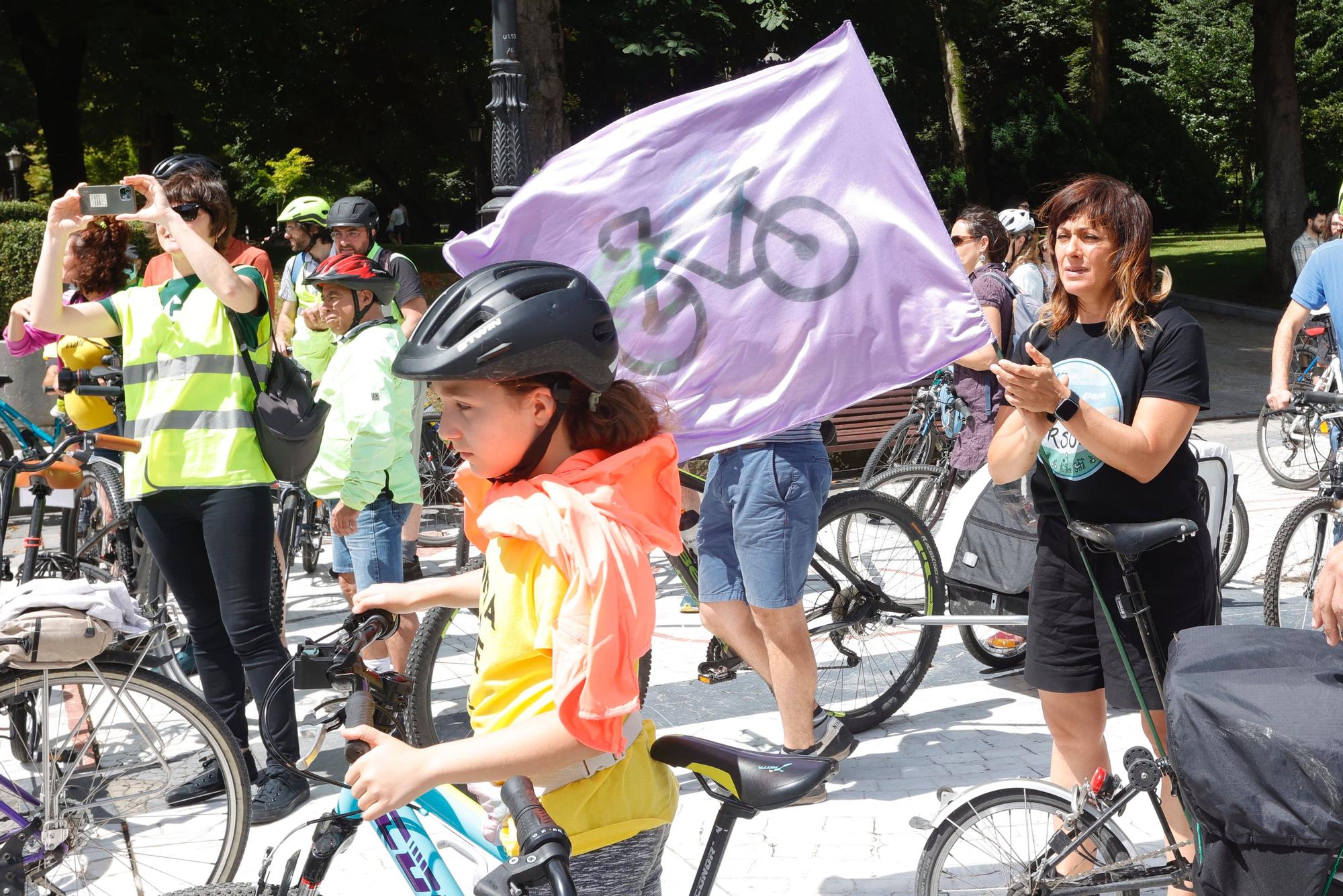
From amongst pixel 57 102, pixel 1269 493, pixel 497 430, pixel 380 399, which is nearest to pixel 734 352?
pixel 497 430

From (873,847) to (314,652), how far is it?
2.29 metres

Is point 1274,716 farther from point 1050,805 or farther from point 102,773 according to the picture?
point 102,773

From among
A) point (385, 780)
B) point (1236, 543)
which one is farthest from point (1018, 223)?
point (385, 780)

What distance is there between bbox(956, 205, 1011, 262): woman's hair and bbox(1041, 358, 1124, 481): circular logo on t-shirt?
3.82m

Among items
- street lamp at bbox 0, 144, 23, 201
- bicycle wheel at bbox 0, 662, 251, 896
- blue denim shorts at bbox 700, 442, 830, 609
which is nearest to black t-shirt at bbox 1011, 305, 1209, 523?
blue denim shorts at bbox 700, 442, 830, 609

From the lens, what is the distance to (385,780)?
1.75 m

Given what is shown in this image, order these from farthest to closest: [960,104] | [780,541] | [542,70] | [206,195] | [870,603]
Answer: [960,104], [542,70], [870,603], [206,195], [780,541]

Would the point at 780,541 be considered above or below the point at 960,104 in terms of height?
below

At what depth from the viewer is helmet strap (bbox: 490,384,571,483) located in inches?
79.9

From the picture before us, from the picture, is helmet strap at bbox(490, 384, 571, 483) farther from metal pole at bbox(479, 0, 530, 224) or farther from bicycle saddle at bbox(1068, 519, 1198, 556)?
metal pole at bbox(479, 0, 530, 224)

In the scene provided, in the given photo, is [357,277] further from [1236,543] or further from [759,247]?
[1236,543]

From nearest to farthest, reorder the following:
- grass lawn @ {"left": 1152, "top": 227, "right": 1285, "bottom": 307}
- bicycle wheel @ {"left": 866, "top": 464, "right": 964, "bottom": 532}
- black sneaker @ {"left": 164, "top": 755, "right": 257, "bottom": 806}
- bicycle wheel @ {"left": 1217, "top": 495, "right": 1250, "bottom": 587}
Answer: black sneaker @ {"left": 164, "top": 755, "right": 257, "bottom": 806}, bicycle wheel @ {"left": 1217, "top": 495, "right": 1250, "bottom": 587}, bicycle wheel @ {"left": 866, "top": 464, "right": 964, "bottom": 532}, grass lawn @ {"left": 1152, "top": 227, "right": 1285, "bottom": 307}

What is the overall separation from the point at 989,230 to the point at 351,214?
351 centimetres

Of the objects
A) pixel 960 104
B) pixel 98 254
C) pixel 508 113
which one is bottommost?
pixel 98 254
